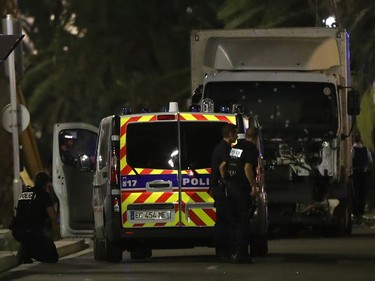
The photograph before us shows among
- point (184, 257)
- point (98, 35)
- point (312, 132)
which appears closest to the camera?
point (184, 257)

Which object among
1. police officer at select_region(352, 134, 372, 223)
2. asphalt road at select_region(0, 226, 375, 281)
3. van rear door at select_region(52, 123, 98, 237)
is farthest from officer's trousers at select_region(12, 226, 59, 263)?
police officer at select_region(352, 134, 372, 223)

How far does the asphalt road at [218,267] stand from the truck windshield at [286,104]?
2259 mm

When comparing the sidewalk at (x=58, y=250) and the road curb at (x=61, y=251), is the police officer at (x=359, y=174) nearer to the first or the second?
the road curb at (x=61, y=251)

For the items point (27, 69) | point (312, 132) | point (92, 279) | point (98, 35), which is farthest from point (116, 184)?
point (27, 69)

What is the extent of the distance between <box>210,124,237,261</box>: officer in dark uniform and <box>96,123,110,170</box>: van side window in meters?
1.51

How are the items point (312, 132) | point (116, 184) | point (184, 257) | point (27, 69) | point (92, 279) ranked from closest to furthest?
1. point (92, 279)
2. point (116, 184)
3. point (184, 257)
4. point (312, 132)
5. point (27, 69)

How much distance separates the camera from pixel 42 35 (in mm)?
52656

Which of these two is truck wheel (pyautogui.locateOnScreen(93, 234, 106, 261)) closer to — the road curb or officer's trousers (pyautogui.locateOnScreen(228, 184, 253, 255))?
the road curb

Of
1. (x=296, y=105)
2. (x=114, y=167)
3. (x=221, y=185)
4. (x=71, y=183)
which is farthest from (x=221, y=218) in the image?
(x=296, y=105)

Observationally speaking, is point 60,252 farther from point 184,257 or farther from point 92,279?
point 92,279

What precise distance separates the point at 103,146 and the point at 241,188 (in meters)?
2.02

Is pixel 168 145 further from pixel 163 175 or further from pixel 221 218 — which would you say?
pixel 221 218

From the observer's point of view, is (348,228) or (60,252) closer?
(60,252)

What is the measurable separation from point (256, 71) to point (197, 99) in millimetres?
1013
